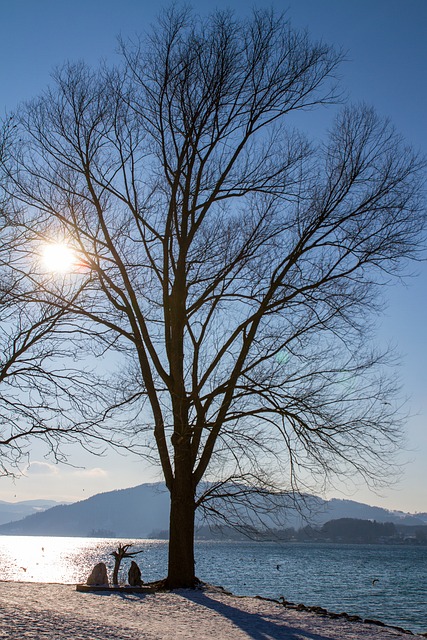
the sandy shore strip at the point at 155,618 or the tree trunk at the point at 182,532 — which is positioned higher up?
the tree trunk at the point at 182,532

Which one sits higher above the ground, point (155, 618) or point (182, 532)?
point (182, 532)

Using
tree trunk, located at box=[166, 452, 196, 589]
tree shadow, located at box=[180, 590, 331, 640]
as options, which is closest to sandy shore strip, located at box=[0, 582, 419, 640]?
tree shadow, located at box=[180, 590, 331, 640]

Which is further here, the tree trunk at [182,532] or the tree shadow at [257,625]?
the tree trunk at [182,532]

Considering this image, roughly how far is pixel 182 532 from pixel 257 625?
463cm

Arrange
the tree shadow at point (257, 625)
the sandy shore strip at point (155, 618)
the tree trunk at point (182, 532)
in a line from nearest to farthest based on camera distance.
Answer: the sandy shore strip at point (155, 618), the tree shadow at point (257, 625), the tree trunk at point (182, 532)

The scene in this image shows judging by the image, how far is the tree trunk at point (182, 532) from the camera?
13.0 metres

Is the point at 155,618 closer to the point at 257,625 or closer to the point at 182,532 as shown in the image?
the point at 257,625

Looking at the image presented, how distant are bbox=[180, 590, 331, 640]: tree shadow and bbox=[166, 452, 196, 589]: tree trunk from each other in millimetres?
2028

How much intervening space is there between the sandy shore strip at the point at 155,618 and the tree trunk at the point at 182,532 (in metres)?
1.18

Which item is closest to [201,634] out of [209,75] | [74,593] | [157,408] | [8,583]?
[74,593]

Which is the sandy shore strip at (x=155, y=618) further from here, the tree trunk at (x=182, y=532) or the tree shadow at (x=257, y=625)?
the tree trunk at (x=182, y=532)

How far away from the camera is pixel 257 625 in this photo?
8875mm

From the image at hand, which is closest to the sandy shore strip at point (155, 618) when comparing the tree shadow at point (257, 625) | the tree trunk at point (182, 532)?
the tree shadow at point (257, 625)

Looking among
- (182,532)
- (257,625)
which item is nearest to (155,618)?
(257,625)
